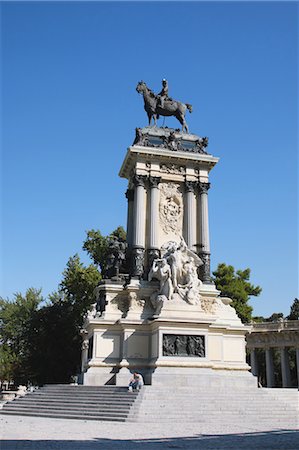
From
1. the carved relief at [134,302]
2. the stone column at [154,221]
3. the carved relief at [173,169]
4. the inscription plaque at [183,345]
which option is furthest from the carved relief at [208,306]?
the carved relief at [173,169]

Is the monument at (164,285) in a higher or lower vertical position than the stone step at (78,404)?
higher

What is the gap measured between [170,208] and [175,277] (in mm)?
5563

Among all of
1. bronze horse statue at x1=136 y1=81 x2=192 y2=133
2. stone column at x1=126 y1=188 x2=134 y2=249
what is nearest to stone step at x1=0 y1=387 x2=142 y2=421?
stone column at x1=126 y1=188 x2=134 y2=249

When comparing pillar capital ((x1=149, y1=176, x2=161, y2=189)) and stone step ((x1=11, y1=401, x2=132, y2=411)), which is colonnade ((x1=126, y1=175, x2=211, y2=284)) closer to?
pillar capital ((x1=149, y1=176, x2=161, y2=189))

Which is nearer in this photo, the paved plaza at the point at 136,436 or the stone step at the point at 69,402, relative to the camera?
the paved plaza at the point at 136,436

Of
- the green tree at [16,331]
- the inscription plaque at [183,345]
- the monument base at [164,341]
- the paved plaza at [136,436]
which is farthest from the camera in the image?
the green tree at [16,331]

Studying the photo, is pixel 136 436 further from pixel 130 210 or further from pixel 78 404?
pixel 130 210

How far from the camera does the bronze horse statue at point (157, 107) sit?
30.1 meters

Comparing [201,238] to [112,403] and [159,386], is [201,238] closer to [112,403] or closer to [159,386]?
[159,386]

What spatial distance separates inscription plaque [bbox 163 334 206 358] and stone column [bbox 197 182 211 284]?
4604 millimetres

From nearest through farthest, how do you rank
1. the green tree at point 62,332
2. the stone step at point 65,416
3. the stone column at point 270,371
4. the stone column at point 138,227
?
1. the stone step at point 65,416
2. the stone column at point 138,227
3. the green tree at point 62,332
4. the stone column at point 270,371

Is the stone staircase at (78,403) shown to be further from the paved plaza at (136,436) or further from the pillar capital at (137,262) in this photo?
the pillar capital at (137,262)

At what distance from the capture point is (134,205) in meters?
→ 27.3

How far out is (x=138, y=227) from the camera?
87.7ft
